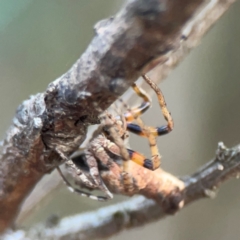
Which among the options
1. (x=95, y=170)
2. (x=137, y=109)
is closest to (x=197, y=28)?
(x=137, y=109)

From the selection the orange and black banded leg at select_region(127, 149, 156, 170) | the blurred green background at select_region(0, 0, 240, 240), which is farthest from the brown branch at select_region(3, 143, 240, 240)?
the blurred green background at select_region(0, 0, 240, 240)

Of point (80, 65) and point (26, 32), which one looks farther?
point (26, 32)

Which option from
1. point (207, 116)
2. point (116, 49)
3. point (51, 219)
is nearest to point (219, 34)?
point (207, 116)

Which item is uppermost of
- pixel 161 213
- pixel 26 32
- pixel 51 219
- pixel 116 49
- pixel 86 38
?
pixel 26 32

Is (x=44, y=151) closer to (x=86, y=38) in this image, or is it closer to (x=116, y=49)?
(x=116, y=49)

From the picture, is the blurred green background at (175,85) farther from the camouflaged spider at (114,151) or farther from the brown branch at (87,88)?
the brown branch at (87,88)
